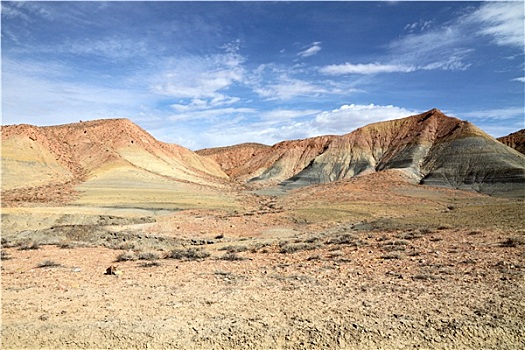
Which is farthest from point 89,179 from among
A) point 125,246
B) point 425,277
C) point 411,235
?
point 425,277

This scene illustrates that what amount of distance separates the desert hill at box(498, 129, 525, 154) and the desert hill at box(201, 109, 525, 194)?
25.5 m

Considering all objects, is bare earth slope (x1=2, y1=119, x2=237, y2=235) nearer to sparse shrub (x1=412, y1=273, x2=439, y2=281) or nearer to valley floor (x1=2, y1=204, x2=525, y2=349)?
valley floor (x1=2, y1=204, x2=525, y2=349)

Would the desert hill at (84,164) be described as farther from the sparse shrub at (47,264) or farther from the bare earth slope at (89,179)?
the sparse shrub at (47,264)

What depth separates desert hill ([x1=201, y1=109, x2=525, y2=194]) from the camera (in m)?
60.8

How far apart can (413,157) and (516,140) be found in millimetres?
45523

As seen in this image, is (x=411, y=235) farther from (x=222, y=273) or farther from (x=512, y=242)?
(x=222, y=273)

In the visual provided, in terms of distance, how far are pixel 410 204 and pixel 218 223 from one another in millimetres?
20063

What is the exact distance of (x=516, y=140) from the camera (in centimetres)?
10056

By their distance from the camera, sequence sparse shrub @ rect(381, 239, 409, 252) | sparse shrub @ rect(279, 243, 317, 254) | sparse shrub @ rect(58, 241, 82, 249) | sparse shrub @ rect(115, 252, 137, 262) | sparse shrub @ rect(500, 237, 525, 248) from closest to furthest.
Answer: sparse shrub @ rect(500, 237, 525, 248)
sparse shrub @ rect(381, 239, 409, 252)
sparse shrub @ rect(115, 252, 137, 262)
sparse shrub @ rect(279, 243, 317, 254)
sparse shrub @ rect(58, 241, 82, 249)

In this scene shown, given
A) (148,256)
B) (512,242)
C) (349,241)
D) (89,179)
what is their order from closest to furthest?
(512,242) → (148,256) → (349,241) → (89,179)

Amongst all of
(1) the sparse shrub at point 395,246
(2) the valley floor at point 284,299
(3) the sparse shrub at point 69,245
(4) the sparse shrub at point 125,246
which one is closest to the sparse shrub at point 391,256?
(2) the valley floor at point 284,299

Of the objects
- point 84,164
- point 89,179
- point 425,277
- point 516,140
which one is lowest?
point 425,277

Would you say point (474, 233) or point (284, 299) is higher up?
point (474, 233)

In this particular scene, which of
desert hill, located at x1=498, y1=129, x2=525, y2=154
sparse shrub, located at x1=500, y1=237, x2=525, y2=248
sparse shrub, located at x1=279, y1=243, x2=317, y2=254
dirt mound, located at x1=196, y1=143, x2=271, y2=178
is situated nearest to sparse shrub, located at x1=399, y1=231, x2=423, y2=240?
sparse shrub, located at x1=500, y1=237, x2=525, y2=248
